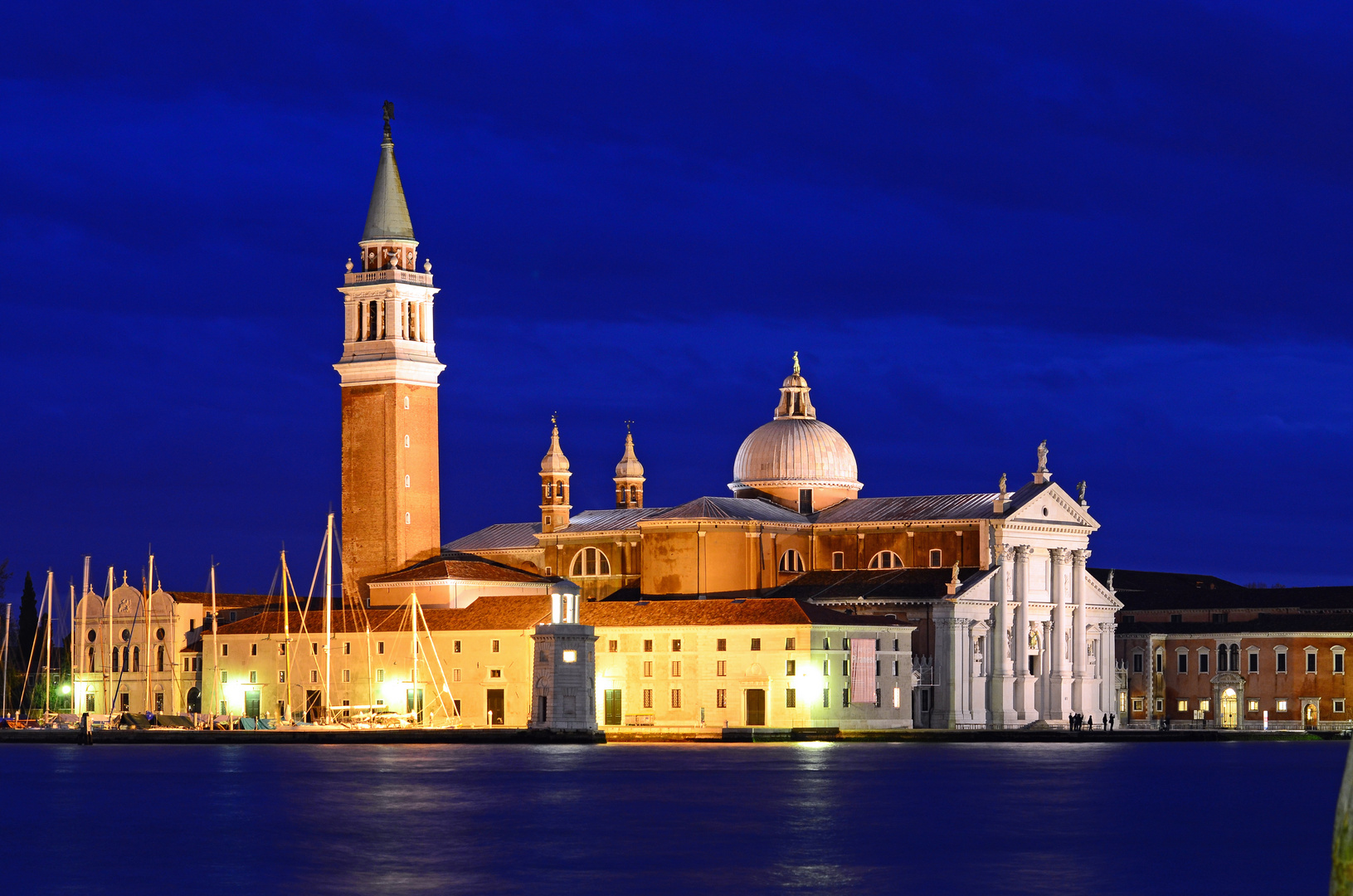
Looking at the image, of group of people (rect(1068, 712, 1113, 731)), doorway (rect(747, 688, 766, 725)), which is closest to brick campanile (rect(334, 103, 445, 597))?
doorway (rect(747, 688, 766, 725))

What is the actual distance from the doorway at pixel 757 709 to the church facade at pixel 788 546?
583 centimetres

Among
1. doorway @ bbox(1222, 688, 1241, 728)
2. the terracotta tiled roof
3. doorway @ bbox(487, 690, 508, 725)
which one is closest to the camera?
doorway @ bbox(487, 690, 508, 725)

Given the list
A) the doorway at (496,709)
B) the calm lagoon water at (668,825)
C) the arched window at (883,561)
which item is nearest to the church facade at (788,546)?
the arched window at (883,561)

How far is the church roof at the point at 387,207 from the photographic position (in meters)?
83.5

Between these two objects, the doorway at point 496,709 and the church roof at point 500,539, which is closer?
the doorway at point 496,709

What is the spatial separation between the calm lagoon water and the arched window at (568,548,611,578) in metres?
25.6

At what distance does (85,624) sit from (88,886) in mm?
59183

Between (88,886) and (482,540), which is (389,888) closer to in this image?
(88,886)

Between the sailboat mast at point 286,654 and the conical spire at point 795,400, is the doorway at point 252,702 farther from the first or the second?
the conical spire at point 795,400

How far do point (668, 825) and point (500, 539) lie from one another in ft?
180

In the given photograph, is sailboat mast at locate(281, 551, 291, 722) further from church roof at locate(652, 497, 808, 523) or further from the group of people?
the group of people

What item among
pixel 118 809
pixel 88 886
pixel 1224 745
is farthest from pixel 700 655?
pixel 88 886

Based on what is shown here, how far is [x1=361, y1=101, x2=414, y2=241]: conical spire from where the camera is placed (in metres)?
83.4

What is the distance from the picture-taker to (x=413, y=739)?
7262 cm
